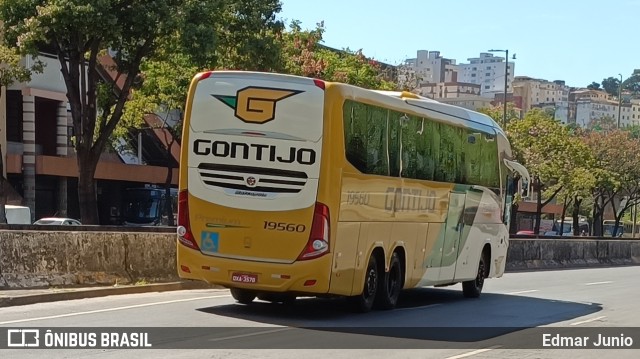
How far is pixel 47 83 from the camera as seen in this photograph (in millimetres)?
52312

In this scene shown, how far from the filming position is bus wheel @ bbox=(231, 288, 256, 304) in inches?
656

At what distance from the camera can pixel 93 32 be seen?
27422 mm

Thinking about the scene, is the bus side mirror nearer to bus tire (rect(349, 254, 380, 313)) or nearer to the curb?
the curb

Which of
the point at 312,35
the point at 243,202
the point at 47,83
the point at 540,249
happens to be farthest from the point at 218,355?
the point at 47,83

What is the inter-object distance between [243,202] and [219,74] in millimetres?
1949

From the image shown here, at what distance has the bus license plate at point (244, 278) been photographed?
14.9m

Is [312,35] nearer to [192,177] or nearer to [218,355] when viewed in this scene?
[192,177]

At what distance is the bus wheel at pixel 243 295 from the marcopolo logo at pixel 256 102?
3.11 meters

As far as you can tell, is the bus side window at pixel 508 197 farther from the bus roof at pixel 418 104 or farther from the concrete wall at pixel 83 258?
the concrete wall at pixel 83 258

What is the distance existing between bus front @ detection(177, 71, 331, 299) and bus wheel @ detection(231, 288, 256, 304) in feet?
4.85

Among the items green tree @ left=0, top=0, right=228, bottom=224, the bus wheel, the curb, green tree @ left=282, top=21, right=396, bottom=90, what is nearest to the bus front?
the bus wheel


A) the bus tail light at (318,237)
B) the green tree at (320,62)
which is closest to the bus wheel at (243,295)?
the bus tail light at (318,237)

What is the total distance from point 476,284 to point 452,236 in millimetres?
2322

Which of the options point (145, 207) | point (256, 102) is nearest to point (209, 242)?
point (256, 102)
